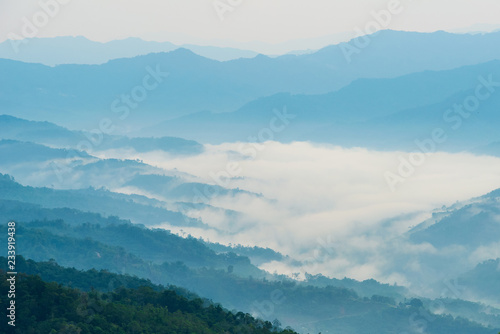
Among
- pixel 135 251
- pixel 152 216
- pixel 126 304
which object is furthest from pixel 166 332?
pixel 152 216

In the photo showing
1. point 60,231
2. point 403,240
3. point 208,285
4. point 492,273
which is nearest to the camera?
point 208,285

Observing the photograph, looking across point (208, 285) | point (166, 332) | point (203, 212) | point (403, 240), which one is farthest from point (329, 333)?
point (203, 212)

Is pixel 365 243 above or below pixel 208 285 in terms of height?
above

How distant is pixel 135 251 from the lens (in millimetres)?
113625

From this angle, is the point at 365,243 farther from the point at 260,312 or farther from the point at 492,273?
the point at 260,312

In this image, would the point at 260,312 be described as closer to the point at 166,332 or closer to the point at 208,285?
the point at 208,285

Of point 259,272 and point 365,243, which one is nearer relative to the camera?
point 259,272

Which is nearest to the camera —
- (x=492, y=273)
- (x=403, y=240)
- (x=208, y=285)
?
(x=208, y=285)

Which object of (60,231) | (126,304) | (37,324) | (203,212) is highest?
(203,212)

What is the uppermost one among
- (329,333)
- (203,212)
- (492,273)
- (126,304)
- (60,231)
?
(203,212)

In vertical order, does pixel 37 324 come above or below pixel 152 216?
below

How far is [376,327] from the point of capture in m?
89.4

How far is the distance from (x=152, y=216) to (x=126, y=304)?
382 feet

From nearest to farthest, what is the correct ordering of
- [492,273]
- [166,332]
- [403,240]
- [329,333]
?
[166,332] < [329,333] < [492,273] < [403,240]
